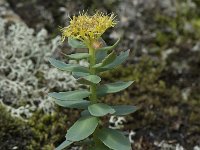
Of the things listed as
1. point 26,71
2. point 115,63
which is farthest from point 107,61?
point 26,71

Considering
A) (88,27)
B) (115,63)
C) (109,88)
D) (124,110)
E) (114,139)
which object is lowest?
(114,139)

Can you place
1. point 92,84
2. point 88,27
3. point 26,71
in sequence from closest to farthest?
point 88,27 < point 92,84 < point 26,71

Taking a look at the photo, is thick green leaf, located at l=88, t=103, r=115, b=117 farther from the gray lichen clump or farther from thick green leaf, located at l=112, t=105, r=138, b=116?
the gray lichen clump

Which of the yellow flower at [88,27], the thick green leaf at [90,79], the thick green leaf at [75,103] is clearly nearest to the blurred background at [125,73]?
the thick green leaf at [75,103]

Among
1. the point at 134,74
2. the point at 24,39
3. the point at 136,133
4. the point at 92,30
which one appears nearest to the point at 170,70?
the point at 134,74

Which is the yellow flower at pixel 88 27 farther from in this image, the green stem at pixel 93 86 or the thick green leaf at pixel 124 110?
the thick green leaf at pixel 124 110

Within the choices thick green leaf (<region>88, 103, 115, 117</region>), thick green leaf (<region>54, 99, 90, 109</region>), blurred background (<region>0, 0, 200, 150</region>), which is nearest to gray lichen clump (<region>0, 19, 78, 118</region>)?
blurred background (<region>0, 0, 200, 150</region>)

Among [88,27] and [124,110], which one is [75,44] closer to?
[88,27]
